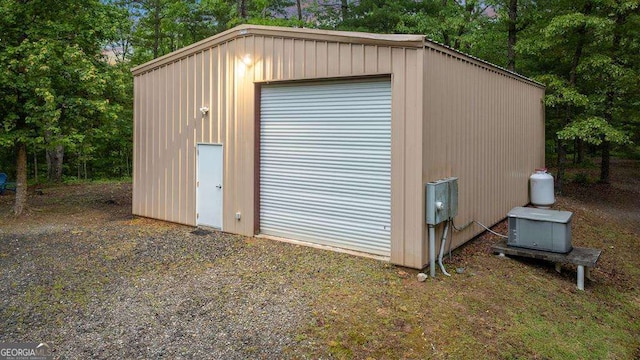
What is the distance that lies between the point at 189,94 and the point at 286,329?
5877 mm

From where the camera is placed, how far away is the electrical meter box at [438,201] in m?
5.55

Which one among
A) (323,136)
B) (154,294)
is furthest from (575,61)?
(154,294)

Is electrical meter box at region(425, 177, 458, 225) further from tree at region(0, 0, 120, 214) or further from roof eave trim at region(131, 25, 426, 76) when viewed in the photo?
tree at region(0, 0, 120, 214)

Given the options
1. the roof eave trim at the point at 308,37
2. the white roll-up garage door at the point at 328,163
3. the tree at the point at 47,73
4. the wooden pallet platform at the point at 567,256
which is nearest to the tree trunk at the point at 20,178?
the tree at the point at 47,73

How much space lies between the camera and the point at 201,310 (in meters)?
4.50

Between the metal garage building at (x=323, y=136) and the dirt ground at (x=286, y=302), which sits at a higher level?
the metal garage building at (x=323, y=136)

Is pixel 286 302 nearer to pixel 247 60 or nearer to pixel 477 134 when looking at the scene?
pixel 247 60

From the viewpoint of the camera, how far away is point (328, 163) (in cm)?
688

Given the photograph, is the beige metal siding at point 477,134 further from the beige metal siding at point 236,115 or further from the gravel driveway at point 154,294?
the gravel driveway at point 154,294

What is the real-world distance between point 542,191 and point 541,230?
5206 millimetres

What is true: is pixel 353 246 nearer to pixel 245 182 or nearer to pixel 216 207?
pixel 245 182

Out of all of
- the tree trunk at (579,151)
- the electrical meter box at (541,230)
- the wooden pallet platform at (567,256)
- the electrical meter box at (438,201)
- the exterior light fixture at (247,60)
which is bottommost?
the wooden pallet platform at (567,256)

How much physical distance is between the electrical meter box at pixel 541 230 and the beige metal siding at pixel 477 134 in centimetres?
80

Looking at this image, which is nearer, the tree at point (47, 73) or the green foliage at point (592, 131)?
the tree at point (47, 73)
